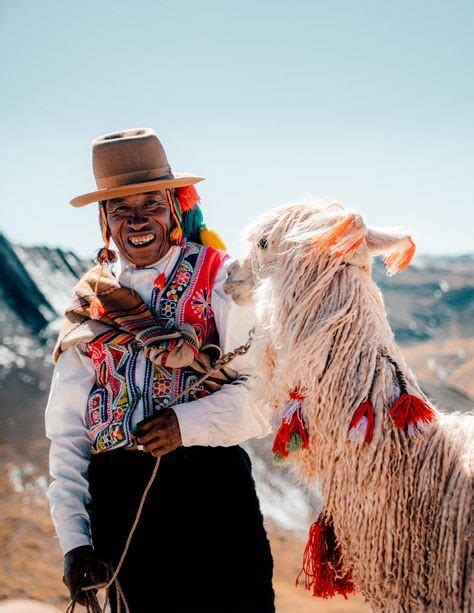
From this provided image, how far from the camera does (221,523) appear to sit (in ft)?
6.89

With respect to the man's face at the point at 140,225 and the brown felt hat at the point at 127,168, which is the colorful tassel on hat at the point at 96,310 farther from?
the brown felt hat at the point at 127,168

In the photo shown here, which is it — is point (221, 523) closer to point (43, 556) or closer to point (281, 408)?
point (281, 408)

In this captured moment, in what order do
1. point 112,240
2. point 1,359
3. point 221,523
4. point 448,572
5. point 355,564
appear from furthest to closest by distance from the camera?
point 1,359 < point 112,240 < point 221,523 < point 355,564 < point 448,572

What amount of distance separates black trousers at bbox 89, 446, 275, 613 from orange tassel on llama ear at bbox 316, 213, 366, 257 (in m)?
0.86

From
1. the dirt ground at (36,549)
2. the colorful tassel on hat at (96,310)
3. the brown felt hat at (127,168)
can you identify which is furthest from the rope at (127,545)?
the dirt ground at (36,549)

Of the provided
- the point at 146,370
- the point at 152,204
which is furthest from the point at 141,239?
the point at 146,370

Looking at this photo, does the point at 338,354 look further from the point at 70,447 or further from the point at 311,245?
the point at 70,447

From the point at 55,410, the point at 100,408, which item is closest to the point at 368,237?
the point at 100,408

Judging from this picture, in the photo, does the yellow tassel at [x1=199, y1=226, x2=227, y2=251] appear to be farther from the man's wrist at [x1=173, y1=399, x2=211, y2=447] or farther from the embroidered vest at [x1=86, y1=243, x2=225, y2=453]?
the man's wrist at [x1=173, y1=399, x2=211, y2=447]

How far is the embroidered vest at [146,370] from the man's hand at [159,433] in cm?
7

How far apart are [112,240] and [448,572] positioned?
147cm

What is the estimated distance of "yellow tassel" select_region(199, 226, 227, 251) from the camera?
239 centimetres

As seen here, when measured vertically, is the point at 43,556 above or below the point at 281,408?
below

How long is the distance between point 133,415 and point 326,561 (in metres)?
0.75
